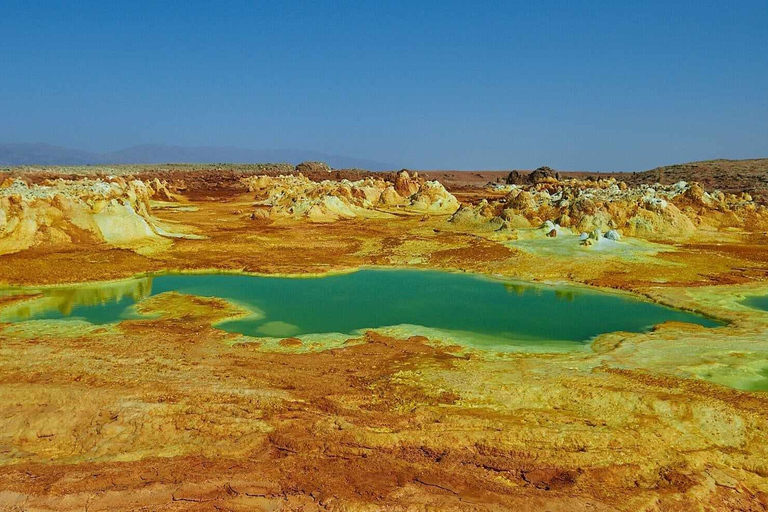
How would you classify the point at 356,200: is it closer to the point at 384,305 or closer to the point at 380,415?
the point at 384,305

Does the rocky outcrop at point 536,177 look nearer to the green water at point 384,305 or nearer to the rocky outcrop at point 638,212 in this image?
the rocky outcrop at point 638,212

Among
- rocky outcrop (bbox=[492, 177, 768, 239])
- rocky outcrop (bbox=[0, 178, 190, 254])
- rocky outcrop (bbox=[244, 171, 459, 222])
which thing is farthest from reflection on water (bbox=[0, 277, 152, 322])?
rocky outcrop (bbox=[492, 177, 768, 239])

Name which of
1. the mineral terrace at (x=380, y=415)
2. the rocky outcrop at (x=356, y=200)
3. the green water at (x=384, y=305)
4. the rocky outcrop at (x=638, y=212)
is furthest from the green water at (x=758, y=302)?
the rocky outcrop at (x=356, y=200)

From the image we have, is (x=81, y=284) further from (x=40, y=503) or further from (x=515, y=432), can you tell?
(x=515, y=432)

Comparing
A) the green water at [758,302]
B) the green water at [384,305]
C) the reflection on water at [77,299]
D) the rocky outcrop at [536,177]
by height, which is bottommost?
the reflection on water at [77,299]

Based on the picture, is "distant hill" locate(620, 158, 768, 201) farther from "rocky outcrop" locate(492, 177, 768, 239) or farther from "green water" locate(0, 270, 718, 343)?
"green water" locate(0, 270, 718, 343)

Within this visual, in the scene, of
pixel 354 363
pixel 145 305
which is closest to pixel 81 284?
pixel 145 305

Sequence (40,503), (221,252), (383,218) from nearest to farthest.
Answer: (40,503) < (221,252) < (383,218)
